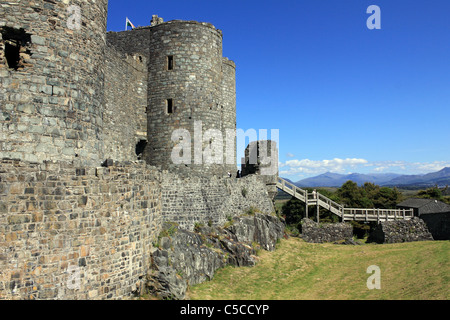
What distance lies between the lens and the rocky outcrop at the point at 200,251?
11.0 meters

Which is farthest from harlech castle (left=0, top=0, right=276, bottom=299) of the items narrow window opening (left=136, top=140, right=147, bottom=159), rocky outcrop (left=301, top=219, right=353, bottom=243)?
rocky outcrop (left=301, top=219, right=353, bottom=243)

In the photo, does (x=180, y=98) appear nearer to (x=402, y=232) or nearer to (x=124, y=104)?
(x=124, y=104)

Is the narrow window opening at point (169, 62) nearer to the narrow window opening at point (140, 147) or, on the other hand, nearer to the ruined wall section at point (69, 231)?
the narrow window opening at point (140, 147)

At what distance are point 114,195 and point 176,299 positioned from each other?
4085mm

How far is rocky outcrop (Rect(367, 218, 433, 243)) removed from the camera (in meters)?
25.9

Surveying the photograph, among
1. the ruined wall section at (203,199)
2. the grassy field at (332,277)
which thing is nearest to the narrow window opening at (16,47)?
the ruined wall section at (203,199)

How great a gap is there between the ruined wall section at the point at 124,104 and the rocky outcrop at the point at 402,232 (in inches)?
751

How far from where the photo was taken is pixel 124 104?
59.2 ft

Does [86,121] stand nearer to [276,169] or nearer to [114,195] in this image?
[114,195]

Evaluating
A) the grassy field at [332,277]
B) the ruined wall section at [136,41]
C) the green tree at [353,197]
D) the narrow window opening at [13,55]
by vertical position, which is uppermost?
the ruined wall section at [136,41]

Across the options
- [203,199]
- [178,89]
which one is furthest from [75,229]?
[178,89]

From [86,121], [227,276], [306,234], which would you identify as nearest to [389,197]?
[306,234]

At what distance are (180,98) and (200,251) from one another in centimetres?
878

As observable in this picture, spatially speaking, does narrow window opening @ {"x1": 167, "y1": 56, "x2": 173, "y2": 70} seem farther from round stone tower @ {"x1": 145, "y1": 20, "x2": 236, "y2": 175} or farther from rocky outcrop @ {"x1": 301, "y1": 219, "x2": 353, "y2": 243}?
rocky outcrop @ {"x1": 301, "y1": 219, "x2": 353, "y2": 243}
